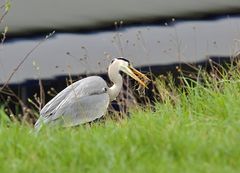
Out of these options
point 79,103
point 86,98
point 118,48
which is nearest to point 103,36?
point 118,48

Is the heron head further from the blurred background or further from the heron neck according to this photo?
the blurred background

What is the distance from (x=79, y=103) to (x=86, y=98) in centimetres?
28

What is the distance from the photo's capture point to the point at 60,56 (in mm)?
10438

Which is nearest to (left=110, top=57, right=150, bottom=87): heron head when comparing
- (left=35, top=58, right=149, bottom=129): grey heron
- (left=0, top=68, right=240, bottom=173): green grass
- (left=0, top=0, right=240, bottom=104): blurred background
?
(left=35, top=58, right=149, bottom=129): grey heron

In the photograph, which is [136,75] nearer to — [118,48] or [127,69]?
[127,69]

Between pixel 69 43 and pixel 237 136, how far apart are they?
577 centimetres

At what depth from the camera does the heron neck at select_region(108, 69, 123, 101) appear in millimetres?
8760

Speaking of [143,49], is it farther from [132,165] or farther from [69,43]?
[132,165]

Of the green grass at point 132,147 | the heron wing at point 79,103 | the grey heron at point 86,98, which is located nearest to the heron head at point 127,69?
the grey heron at point 86,98

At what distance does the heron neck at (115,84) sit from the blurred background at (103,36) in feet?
2.50

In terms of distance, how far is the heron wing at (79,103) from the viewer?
7410 mm

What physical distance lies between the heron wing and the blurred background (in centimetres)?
154

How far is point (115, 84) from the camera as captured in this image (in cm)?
891

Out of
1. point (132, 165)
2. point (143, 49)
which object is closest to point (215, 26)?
point (143, 49)
